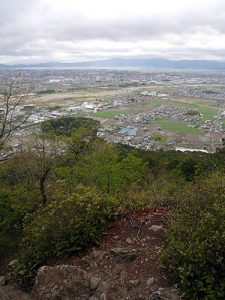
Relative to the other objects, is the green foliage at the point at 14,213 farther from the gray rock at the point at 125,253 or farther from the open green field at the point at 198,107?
the open green field at the point at 198,107

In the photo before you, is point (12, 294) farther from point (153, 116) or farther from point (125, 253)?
point (153, 116)

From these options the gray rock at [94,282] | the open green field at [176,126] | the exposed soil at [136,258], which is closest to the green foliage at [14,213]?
the exposed soil at [136,258]

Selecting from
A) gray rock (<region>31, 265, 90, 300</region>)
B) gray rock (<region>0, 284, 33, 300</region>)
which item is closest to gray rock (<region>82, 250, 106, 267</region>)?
gray rock (<region>31, 265, 90, 300</region>)

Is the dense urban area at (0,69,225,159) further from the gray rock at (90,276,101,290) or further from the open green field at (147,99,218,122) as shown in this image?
the gray rock at (90,276,101,290)

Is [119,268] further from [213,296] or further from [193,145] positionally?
[193,145]


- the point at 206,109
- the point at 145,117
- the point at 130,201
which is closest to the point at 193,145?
the point at 145,117

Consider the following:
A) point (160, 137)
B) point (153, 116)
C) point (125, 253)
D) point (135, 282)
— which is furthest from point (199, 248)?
point (153, 116)
